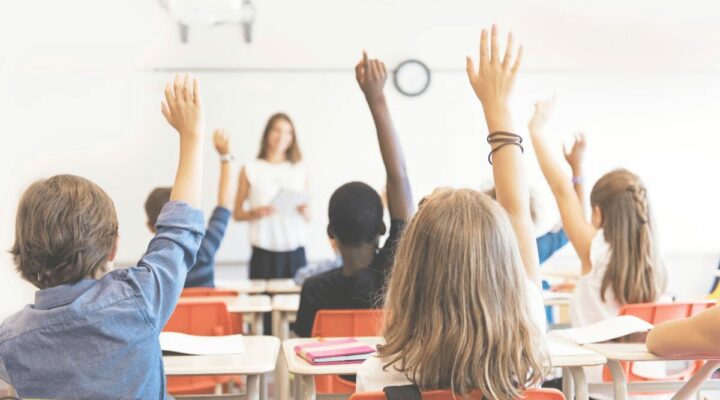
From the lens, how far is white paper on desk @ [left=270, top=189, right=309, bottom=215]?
4684mm

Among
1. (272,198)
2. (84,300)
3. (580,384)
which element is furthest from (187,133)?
(272,198)

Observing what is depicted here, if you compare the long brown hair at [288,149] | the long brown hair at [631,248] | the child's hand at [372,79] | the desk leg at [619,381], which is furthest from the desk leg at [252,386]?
the long brown hair at [288,149]

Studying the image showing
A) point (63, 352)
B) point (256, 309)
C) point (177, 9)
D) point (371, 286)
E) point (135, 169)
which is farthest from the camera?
point (135, 169)

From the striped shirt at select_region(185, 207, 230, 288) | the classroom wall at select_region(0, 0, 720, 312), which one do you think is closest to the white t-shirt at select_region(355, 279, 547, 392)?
the striped shirt at select_region(185, 207, 230, 288)

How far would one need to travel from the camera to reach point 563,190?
282 centimetres

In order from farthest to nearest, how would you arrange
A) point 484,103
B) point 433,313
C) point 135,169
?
point 135,169 → point 484,103 → point 433,313

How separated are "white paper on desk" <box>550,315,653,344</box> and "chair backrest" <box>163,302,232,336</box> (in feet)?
3.74

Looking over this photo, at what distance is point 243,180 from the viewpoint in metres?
4.79

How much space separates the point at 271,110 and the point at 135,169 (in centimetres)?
111

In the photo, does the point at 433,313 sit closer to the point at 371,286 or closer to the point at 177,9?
the point at 371,286

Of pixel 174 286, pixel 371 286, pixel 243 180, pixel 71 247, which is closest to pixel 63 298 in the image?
pixel 71 247

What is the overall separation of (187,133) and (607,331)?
127 centimetres

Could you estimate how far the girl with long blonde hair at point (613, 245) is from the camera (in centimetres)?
261

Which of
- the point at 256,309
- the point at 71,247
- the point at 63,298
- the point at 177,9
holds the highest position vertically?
the point at 177,9
